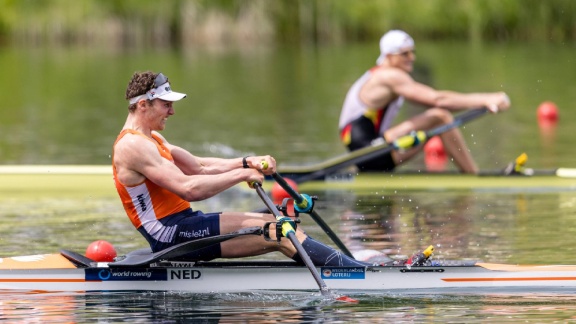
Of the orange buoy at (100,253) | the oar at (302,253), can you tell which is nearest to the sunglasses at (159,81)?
the oar at (302,253)

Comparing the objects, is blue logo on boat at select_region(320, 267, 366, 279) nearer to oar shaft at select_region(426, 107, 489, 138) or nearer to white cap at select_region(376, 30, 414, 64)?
oar shaft at select_region(426, 107, 489, 138)

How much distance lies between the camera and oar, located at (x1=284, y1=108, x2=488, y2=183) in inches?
545

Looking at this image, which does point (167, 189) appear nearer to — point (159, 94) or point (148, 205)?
point (148, 205)

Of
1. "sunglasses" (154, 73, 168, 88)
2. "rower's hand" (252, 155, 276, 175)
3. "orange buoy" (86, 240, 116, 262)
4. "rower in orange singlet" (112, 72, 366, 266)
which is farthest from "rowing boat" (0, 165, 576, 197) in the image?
"sunglasses" (154, 73, 168, 88)

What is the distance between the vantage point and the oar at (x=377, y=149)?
545 inches

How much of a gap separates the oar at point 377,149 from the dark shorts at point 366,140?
0.34 m

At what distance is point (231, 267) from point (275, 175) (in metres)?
0.82

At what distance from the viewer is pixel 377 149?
14219 millimetres

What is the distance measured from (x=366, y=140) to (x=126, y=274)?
614 cm

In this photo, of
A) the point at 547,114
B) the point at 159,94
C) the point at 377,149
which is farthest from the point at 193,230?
the point at 547,114

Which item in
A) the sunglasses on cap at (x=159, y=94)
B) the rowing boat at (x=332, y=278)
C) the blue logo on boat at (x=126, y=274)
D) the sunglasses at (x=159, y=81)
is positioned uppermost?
the sunglasses at (x=159, y=81)

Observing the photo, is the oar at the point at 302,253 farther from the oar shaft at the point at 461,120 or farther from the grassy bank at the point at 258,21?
the grassy bank at the point at 258,21

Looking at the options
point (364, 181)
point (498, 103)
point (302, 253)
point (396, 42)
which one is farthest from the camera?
point (364, 181)

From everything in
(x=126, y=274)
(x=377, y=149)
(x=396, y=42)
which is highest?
(x=396, y=42)
